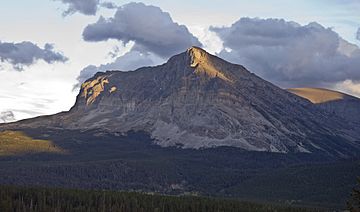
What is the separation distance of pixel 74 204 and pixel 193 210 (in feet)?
120

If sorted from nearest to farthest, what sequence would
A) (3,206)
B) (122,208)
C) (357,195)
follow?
1. (357,195)
2. (3,206)
3. (122,208)

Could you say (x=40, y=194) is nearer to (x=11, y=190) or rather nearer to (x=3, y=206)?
(x=11, y=190)

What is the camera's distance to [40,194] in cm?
19912

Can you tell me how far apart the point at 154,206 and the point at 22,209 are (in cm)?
4463

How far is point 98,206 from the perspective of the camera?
625 feet

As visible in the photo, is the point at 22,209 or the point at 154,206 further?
the point at 154,206

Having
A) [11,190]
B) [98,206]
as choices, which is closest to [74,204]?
[98,206]

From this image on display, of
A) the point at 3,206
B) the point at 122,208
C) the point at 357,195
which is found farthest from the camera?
the point at 122,208

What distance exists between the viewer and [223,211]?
Result: 19312cm

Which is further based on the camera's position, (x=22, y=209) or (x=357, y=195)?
(x=22, y=209)

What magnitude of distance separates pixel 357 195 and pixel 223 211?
316 ft

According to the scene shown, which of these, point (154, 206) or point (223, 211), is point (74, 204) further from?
point (223, 211)

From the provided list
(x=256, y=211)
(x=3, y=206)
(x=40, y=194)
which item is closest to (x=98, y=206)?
(x=40, y=194)

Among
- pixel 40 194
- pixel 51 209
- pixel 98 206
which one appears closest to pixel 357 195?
pixel 51 209
